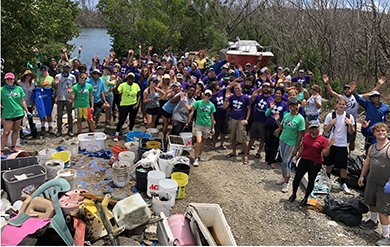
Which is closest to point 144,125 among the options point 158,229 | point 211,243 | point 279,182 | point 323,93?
point 279,182

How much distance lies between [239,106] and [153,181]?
10.8 feet

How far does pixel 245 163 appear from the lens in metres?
7.34

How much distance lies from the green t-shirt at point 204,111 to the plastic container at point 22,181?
12.4ft

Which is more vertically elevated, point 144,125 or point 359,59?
point 359,59

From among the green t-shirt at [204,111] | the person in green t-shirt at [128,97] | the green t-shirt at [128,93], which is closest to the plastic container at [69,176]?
the person in green t-shirt at [128,97]

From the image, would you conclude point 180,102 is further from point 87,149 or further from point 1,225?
point 1,225

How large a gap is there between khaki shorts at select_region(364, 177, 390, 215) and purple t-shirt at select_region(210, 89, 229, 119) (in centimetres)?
394

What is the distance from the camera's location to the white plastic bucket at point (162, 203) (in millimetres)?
4730

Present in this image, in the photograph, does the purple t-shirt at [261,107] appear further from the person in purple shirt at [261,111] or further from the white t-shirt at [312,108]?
the white t-shirt at [312,108]

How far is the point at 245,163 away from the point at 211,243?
13.0ft

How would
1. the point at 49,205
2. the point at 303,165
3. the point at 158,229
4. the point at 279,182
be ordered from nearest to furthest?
the point at 49,205 → the point at 158,229 → the point at 303,165 → the point at 279,182

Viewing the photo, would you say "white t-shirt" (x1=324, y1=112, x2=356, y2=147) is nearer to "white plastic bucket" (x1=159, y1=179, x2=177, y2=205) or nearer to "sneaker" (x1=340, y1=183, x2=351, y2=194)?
"sneaker" (x1=340, y1=183, x2=351, y2=194)

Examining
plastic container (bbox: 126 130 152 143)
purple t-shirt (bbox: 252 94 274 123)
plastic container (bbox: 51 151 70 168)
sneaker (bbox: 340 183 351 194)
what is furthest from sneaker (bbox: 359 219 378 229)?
plastic container (bbox: 51 151 70 168)

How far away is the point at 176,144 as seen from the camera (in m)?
6.81
